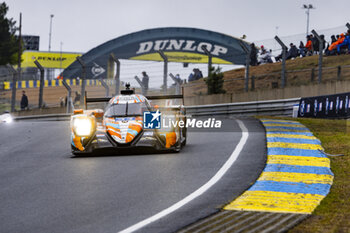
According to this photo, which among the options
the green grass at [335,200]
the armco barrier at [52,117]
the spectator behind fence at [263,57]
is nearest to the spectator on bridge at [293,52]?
the spectator behind fence at [263,57]

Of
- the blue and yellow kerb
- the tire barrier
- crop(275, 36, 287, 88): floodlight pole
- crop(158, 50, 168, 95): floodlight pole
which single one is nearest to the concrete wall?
crop(275, 36, 287, 88): floodlight pole

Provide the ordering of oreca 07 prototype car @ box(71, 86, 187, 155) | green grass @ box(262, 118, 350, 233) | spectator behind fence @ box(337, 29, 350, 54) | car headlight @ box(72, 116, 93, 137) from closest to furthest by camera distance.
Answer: green grass @ box(262, 118, 350, 233) → oreca 07 prototype car @ box(71, 86, 187, 155) → car headlight @ box(72, 116, 93, 137) → spectator behind fence @ box(337, 29, 350, 54)

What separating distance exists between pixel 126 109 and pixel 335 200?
5224mm

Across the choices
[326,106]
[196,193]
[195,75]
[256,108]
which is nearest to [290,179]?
[196,193]

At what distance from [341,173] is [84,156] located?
179 inches

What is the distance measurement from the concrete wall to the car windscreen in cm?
1040

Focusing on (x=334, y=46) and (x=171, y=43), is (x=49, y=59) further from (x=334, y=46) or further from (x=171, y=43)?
(x=334, y=46)

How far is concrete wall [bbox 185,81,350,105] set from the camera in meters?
20.5

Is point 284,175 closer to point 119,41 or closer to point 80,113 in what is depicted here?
point 80,113

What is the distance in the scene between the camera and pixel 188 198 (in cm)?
676

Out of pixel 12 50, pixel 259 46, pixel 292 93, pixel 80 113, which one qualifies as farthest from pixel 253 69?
pixel 12 50

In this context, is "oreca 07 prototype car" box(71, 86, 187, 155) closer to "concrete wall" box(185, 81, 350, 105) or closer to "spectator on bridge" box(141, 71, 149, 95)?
"spectator on bridge" box(141, 71, 149, 95)

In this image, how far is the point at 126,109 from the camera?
437 inches

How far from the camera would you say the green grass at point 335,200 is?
543 cm
